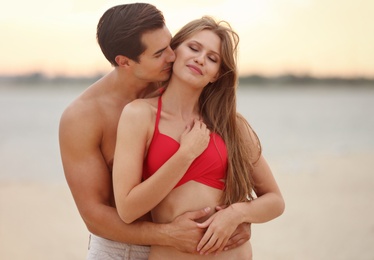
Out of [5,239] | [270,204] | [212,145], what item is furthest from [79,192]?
[5,239]

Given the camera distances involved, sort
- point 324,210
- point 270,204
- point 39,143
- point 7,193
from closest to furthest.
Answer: point 270,204, point 324,210, point 7,193, point 39,143

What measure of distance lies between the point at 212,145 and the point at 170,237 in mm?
540

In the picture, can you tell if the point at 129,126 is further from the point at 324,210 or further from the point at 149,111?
the point at 324,210

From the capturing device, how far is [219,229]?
357 centimetres

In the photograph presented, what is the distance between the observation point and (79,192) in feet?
13.0

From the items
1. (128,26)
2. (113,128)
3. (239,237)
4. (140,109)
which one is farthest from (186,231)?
(128,26)

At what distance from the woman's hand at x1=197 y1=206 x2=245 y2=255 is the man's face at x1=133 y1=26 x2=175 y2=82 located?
2.68ft

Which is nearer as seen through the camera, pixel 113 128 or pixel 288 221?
pixel 113 128

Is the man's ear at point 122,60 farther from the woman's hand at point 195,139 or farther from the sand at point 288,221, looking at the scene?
the sand at point 288,221

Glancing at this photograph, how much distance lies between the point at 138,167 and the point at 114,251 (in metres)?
0.81

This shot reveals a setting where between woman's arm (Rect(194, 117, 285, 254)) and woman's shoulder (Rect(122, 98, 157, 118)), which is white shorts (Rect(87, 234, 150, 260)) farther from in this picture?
woman's shoulder (Rect(122, 98, 157, 118))

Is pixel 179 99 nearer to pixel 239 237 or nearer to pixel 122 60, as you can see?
pixel 122 60

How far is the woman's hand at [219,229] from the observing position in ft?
11.7

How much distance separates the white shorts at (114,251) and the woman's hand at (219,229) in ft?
1.70
